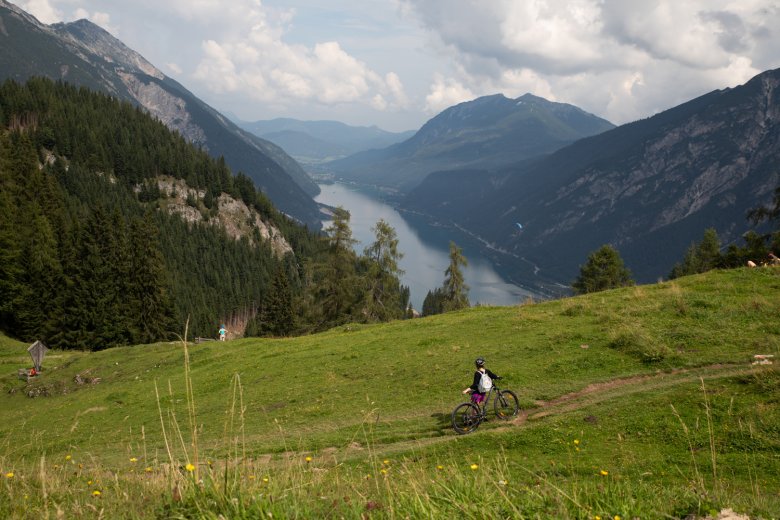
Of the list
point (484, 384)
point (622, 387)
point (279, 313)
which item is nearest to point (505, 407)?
point (484, 384)

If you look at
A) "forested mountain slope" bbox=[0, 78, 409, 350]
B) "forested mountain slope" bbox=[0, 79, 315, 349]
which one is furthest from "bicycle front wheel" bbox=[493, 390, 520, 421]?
"forested mountain slope" bbox=[0, 78, 409, 350]

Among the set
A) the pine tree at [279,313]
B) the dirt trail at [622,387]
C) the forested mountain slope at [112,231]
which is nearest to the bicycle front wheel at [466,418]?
the dirt trail at [622,387]

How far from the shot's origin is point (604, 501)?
522 cm

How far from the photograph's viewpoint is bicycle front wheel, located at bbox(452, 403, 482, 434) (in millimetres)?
14211

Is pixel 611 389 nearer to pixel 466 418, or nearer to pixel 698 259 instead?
pixel 466 418

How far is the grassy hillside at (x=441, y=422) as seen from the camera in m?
5.26

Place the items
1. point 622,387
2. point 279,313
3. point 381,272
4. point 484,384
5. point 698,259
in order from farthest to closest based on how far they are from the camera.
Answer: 1. point 698,259
2. point 279,313
3. point 381,272
4. point 622,387
5. point 484,384

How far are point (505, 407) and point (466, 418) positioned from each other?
1.83 metres

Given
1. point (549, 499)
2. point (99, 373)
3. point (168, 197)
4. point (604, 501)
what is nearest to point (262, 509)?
point (549, 499)

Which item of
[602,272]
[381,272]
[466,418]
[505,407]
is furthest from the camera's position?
[602,272]

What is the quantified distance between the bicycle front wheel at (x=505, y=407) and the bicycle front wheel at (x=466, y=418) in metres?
0.97

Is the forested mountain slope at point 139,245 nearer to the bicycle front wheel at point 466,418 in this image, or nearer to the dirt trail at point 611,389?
the dirt trail at point 611,389

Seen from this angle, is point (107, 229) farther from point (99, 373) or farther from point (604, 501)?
point (604, 501)

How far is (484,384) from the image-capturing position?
1473 centimetres
